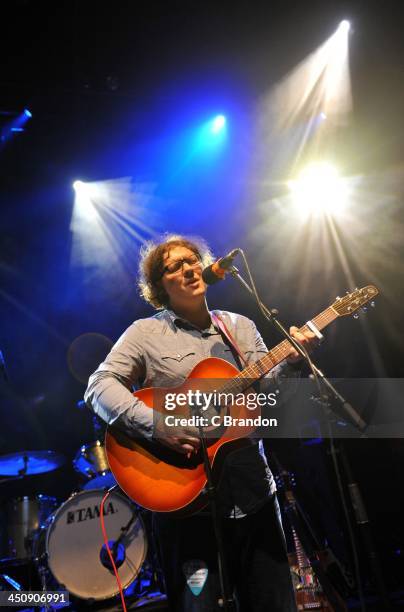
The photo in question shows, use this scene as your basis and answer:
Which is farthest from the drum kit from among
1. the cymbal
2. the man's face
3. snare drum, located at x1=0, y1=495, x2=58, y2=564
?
the man's face

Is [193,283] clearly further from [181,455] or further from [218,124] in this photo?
[218,124]

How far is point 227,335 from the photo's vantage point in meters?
3.12

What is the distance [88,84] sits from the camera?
6.39m

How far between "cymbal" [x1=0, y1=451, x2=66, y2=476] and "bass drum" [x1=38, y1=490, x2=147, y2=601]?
130 centimetres

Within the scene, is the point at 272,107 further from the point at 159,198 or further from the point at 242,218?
the point at 159,198

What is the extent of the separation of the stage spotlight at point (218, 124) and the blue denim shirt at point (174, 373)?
4828 mm

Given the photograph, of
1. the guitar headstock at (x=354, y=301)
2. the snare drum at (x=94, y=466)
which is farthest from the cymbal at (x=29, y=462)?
the guitar headstock at (x=354, y=301)

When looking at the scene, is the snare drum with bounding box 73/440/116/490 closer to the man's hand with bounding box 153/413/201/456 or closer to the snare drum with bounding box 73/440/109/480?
the snare drum with bounding box 73/440/109/480

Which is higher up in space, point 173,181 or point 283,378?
point 173,181

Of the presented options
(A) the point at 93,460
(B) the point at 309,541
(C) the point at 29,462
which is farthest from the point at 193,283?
(C) the point at 29,462

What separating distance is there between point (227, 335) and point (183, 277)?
0.55m

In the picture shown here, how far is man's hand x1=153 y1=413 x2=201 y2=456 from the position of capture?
2586mm

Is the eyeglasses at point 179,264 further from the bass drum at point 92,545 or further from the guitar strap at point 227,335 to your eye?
the bass drum at point 92,545

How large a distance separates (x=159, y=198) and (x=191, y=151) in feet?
3.15
